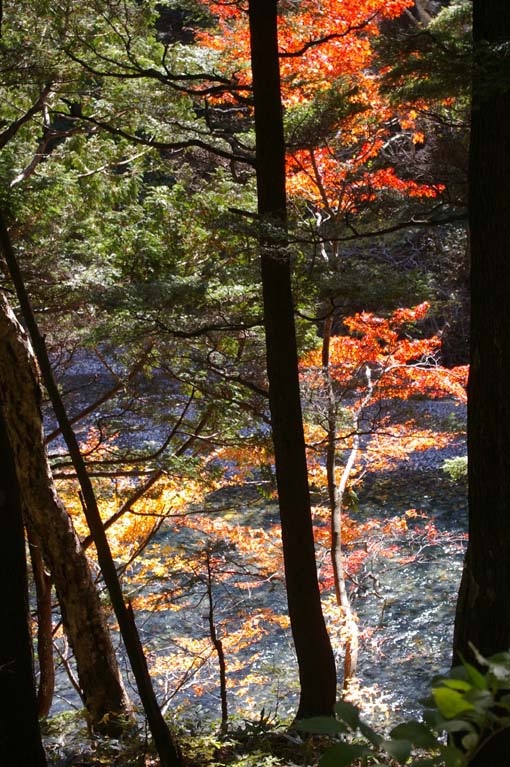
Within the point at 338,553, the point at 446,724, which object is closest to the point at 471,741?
the point at 446,724

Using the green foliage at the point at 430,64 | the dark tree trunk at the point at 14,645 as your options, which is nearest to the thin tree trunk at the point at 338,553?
the green foliage at the point at 430,64

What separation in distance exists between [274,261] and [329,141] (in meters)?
3.25

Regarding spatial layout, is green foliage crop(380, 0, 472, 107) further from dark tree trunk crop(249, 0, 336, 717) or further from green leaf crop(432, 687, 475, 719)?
green leaf crop(432, 687, 475, 719)

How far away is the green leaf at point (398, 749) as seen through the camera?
0.80 metres

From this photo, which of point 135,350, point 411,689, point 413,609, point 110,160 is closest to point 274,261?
point 135,350

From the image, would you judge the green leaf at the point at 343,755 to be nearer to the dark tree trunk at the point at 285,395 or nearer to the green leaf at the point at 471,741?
the green leaf at the point at 471,741

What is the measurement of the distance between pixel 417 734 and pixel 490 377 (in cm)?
255

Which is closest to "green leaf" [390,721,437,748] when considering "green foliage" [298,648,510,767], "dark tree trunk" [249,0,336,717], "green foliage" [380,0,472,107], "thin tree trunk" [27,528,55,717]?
"green foliage" [298,648,510,767]

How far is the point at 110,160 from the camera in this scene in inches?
322

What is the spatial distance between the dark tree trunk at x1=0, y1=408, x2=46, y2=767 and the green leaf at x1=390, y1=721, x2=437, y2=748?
1.64 meters

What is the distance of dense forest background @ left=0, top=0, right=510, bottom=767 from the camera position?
3.19 meters

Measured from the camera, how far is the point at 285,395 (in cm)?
434

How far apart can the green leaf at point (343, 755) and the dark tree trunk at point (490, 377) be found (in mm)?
2491

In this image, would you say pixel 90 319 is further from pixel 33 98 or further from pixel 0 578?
pixel 0 578
